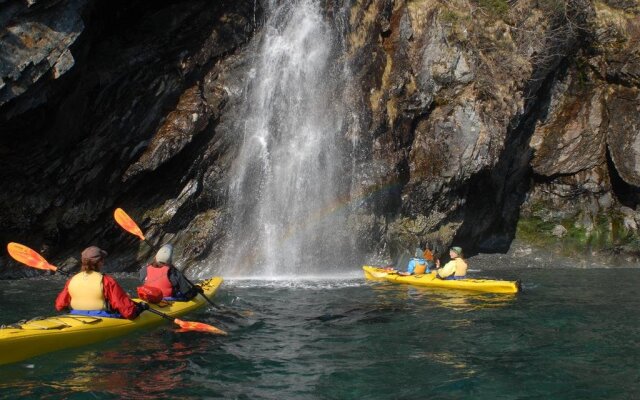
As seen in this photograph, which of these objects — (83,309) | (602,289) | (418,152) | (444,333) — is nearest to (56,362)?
(83,309)

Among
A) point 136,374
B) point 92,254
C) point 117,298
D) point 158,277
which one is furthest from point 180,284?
point 136,374

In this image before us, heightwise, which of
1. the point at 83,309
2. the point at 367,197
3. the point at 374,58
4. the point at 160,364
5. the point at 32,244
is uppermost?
the point at 374,58

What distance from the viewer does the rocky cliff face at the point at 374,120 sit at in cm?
1628

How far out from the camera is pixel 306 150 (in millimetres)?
20219

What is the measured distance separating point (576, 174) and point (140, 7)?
17672 millimetres

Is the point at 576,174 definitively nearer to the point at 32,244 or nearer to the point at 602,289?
the point at 602,289

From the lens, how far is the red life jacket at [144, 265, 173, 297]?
34.5 feet

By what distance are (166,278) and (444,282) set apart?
772 centimetres

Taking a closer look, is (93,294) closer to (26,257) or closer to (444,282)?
(26,257)

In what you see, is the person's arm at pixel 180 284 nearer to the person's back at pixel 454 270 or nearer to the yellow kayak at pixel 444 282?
the yellow kayak at pixel 444 282

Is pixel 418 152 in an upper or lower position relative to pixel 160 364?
upper

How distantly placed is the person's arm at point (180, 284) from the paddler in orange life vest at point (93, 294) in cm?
188

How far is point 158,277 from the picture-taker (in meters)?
10.6

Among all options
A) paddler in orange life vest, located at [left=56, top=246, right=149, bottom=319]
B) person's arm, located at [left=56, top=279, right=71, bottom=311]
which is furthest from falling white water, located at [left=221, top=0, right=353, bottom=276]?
person's arm, located at [left=56, top=279, right=71, bottom=311]
